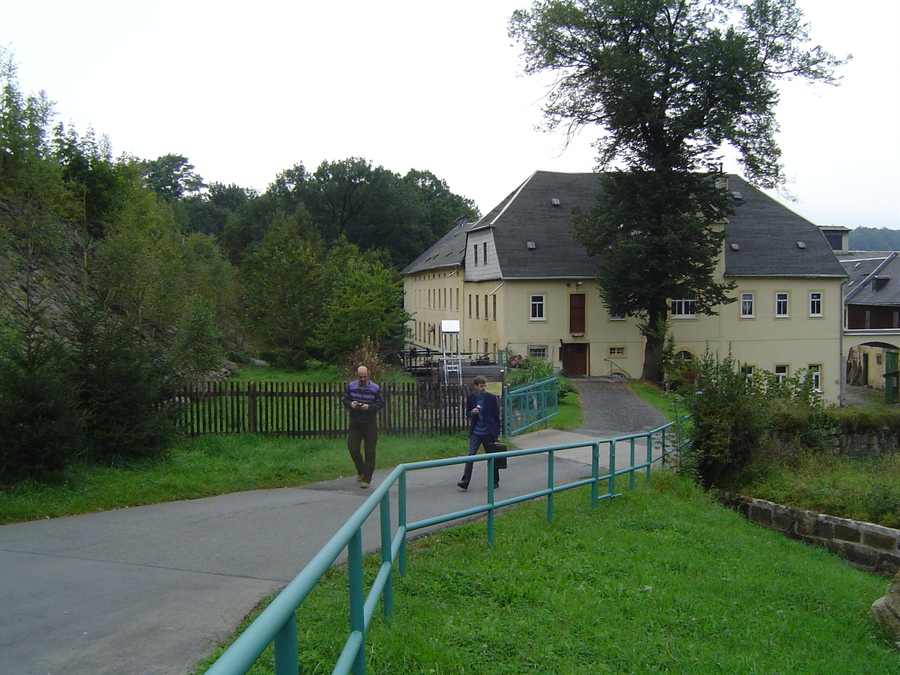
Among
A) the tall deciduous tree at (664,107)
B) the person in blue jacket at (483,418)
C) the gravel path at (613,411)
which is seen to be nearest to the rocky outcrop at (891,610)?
the person in blue jacket at (483,418)

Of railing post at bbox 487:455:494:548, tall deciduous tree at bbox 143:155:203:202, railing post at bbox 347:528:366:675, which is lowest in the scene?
railing post at bbox 487:455:494:548

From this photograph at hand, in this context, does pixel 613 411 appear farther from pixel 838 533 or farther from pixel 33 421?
pixel 33 421

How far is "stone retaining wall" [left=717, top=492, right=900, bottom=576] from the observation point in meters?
10.5

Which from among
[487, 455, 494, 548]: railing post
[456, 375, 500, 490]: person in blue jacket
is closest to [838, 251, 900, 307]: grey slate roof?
[456, 375, 500, 490]: person in blue jacket

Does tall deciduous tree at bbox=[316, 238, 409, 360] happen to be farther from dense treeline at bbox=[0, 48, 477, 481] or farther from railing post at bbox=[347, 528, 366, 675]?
railing post at bbox=[347, 528, 366, 675]

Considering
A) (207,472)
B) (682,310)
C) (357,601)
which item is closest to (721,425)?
(207,472)

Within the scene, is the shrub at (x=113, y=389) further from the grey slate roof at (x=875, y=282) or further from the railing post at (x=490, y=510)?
the grey slate roof at (x=875, y=282)

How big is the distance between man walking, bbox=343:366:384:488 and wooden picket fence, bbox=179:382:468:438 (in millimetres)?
4694

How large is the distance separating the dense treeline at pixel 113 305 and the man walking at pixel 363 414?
3494 mm

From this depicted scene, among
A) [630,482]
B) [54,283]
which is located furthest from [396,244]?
[630,482]

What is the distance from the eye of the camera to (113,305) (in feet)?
80.5

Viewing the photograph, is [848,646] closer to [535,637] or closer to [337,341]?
[535,637]

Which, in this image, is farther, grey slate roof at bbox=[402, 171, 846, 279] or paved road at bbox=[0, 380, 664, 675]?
grey slate roof at bbox=[402, 171, 846, 279]

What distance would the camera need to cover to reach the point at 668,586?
7.10 meters
